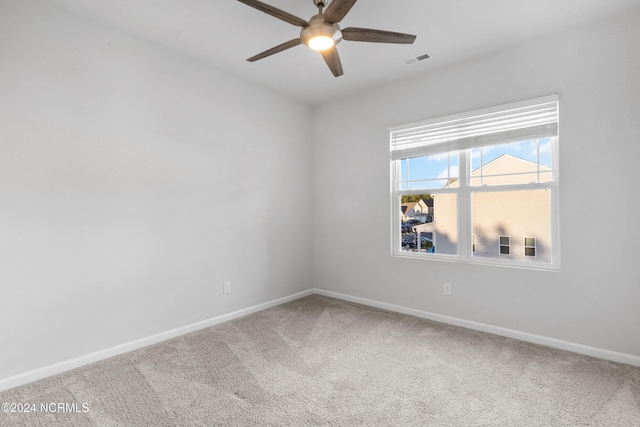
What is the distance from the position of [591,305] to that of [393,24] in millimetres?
2789

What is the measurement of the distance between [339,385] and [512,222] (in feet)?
7.26

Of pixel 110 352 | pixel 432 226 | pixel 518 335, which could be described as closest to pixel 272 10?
pixel 432 226

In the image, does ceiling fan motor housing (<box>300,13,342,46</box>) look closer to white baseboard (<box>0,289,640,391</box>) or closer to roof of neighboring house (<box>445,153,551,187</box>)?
Result: roof of neighboring house (<box>445,153,551,187</box>)

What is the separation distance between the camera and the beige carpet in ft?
6.03

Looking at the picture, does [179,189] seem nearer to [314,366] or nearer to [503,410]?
[314,366]

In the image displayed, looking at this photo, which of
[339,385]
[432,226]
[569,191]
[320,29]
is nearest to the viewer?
[320,29]

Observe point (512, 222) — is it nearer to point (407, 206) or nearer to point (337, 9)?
point (407, 206)

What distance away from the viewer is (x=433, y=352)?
267cm

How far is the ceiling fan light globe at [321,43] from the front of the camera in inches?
78.2

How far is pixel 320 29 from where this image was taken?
1922mm

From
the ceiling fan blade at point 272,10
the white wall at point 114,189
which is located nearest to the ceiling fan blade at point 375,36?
the ceiling fan blade at point 272,10

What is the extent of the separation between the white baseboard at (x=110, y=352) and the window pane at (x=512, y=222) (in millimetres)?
2575

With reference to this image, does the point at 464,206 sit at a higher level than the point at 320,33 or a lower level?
lower

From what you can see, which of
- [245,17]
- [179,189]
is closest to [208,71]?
[245,17]
